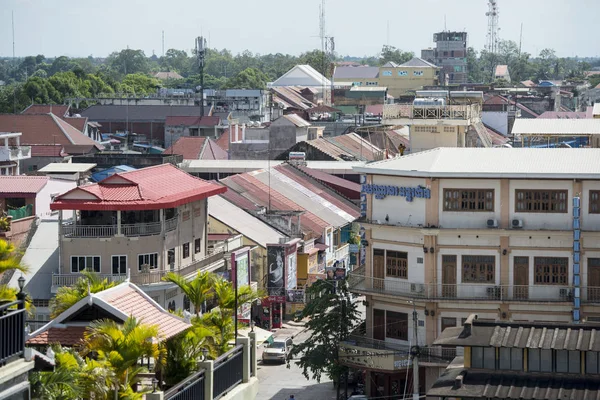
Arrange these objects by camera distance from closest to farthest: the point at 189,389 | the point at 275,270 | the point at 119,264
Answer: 1. the point at 189,389
2. the point at 119,264
3. the point at 275,270

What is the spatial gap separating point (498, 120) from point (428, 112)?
193 ft

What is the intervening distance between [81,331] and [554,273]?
19489 mm

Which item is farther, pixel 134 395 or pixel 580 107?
pixel 580 107

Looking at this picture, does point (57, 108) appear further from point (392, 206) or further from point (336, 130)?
point (392, 206)

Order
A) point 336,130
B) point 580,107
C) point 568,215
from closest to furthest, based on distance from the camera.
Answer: point 568,215 → point 336,130 → point 580,107

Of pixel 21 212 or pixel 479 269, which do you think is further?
pixel 21 212

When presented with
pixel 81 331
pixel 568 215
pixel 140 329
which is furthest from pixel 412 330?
pixel 140 329

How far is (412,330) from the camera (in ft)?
143

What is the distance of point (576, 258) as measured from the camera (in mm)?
42406

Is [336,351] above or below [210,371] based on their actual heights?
below

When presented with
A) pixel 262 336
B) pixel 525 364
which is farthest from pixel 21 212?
pixel 525 364

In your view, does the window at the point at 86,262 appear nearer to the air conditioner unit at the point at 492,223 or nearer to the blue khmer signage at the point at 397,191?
the blue khmer signage at the point at 397,191

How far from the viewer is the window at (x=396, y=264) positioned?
1736 inches

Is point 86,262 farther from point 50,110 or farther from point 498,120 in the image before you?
point 50,110
